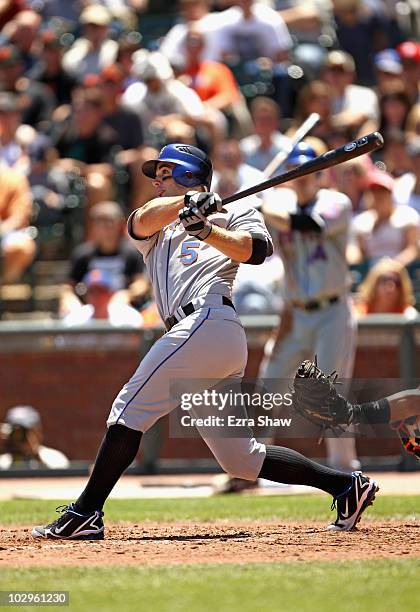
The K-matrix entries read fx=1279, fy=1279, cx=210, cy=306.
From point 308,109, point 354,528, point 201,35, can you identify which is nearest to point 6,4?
point 201,35

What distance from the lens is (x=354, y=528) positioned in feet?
20.2

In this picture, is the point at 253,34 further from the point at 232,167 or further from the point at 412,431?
→ the point at 412,431

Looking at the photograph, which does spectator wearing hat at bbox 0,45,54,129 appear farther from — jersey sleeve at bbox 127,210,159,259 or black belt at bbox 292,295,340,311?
jersey sleeve at bbox 127,210,159,259

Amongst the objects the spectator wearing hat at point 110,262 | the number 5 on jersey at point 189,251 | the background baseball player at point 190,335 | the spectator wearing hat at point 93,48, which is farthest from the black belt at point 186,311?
the spectator wearing hat at point 93,48

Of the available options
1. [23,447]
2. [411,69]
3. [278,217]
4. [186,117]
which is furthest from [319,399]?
[411,69]

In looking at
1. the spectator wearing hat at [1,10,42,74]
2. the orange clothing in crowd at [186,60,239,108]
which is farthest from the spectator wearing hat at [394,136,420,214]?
the spectator wearing hat at [1,10,42,74]

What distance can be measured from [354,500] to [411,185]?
5979 millimetres

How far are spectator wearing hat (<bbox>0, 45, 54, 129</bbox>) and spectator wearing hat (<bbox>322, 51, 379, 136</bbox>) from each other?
312cm

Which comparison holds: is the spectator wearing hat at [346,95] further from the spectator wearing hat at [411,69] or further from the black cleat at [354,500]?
the black cleat at [354,500]

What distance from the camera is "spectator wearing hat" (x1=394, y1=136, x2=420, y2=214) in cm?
1137

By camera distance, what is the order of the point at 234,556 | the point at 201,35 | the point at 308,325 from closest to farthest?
the point at 234,556 → the point at 308,325 → the point at 201,35

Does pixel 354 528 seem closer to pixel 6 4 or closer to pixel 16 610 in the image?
pixel 16 610

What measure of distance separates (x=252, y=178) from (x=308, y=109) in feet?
4.04

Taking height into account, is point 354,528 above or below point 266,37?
below
